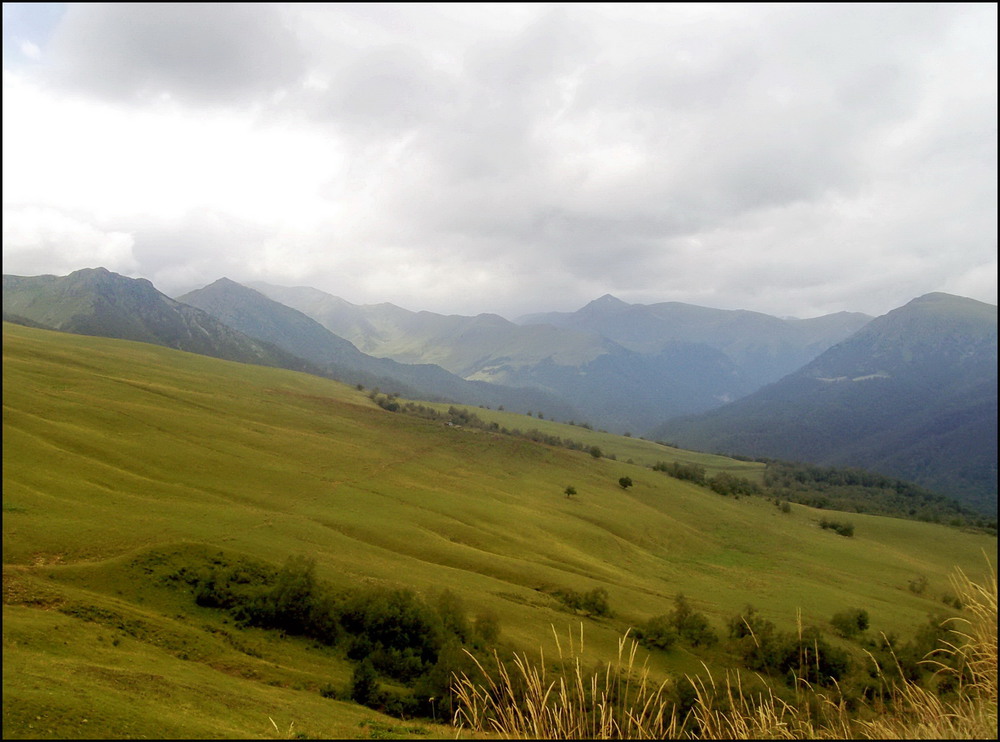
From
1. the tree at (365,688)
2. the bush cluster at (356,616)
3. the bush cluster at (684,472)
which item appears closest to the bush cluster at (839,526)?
the bush cluster at (684,472)

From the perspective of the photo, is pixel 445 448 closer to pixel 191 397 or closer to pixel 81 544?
pixel 191 397

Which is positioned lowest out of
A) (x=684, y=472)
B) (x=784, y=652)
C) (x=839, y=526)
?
(x=839, y=526)

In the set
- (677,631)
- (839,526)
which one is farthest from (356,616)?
(839,526)

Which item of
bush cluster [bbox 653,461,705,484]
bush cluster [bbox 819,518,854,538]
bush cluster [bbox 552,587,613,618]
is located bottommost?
bush cluster [bbox 819,518,854,538]

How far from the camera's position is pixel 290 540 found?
149 feet

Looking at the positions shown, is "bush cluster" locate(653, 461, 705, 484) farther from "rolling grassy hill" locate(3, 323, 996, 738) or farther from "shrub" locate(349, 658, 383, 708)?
"shrub" locate(349, 658, 383, 708)

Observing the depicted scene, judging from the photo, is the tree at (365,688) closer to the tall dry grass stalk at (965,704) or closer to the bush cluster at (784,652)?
the tall dry grass stalk at (965,704)

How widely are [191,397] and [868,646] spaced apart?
99.5 m

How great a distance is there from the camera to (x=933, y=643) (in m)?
38.5

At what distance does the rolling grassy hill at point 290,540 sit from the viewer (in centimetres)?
2125

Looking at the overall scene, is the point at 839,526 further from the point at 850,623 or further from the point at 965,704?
the point at 965,704

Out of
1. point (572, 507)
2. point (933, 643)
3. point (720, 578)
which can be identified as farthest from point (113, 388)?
point (933, 643)

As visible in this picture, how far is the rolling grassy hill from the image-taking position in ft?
69.7

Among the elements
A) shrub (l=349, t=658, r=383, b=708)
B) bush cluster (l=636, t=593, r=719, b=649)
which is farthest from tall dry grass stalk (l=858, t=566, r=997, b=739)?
bush cluster (l=636, t=593, r=719, b=649)
